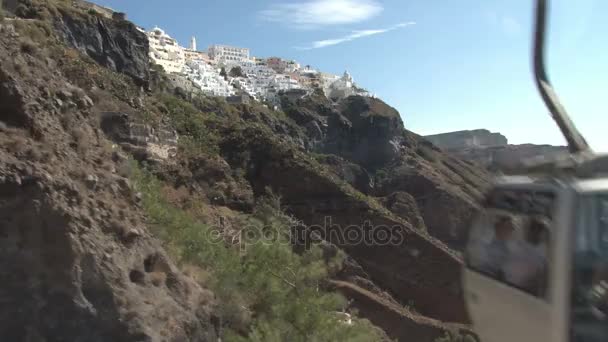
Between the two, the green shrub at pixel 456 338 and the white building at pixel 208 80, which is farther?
the white building at pixel 208 80

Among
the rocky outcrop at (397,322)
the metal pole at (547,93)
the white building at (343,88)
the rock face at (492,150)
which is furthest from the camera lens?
the white building at (343,88)

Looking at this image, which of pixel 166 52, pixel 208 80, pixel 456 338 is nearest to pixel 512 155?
pixel 456 338

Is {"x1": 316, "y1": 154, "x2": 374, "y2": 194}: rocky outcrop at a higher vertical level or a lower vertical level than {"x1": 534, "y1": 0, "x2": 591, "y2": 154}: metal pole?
higher

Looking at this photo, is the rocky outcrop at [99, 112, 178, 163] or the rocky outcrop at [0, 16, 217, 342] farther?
the rocky outcrop at [99, 112, 178, 163]

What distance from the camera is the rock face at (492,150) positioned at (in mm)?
4203

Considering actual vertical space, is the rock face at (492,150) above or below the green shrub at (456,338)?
above

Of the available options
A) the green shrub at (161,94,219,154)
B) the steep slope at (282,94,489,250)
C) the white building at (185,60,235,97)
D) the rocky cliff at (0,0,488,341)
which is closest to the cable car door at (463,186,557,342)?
the rocky cliff at (0,0,488,341)

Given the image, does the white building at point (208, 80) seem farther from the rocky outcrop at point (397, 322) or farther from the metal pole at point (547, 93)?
the metal pole at point (547, 93)

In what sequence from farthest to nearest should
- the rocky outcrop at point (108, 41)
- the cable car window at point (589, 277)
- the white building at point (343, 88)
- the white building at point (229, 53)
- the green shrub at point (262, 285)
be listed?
the white building at point (229, 53) → the white building at point (343, 88) → the rocky outcrop at point (108, 41) → the green shrub at point (262, 285) → the cable car window at point (589, 277)

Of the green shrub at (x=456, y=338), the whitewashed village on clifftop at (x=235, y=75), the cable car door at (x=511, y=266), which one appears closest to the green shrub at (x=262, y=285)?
the cable car door at (x=511, y=266)

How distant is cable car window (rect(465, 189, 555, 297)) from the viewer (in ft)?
11.4

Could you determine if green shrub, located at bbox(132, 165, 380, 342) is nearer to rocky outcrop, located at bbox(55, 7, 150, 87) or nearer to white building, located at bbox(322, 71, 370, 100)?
rocky outcrop, located at bbox(55, 7, 150, 87)

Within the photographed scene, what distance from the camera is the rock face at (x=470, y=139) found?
537cm

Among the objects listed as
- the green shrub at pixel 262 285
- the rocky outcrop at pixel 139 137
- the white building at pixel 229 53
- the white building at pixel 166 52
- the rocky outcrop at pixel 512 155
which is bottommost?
the green shrub at pixel 262 285
